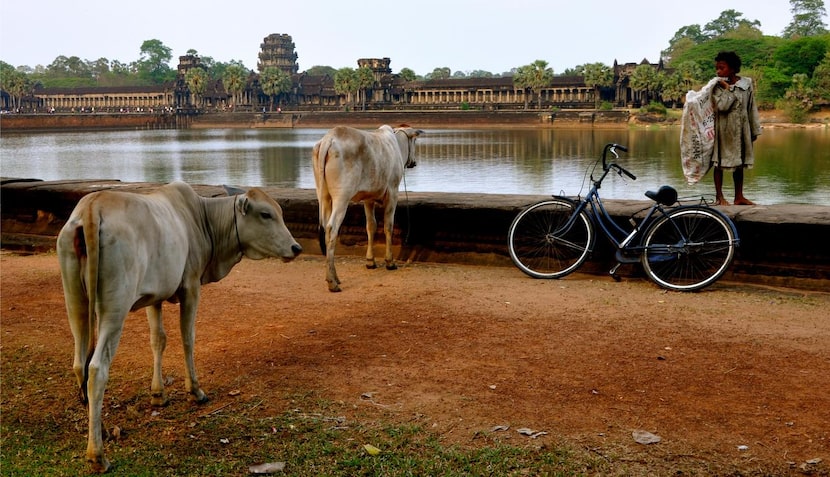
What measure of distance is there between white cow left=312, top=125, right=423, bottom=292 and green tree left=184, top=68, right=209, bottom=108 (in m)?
102

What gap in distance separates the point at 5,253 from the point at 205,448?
646cm

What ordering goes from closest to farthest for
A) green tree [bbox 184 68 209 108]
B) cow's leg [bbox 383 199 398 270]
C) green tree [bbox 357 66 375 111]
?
cow's leg [bbox 383 199 398 270] → green tree [bbox 357 66 375 111] → green tree [bbox 184 68 209 108]

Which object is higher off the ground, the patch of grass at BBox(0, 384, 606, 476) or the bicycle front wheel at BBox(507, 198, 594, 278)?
the bicycle front wheel at BBox(507, 198, 594, 278)

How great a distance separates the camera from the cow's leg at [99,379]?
3.32 metres

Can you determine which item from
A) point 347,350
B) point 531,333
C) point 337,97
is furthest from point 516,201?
point 337,97

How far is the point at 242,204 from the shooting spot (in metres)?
4.20

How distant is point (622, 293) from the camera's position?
616 centimetres

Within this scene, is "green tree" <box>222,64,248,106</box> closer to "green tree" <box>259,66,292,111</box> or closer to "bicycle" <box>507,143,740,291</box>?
"green tree" <box>259,66,292,111</box>

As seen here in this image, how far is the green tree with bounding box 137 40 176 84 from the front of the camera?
6594 inches

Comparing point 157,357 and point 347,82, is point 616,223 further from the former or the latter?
point 347,82

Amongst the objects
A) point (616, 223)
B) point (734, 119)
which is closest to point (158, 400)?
point (616, 223)

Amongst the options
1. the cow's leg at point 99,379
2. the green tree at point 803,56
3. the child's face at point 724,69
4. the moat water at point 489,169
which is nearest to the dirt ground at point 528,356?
the cow's leg at point 99,379

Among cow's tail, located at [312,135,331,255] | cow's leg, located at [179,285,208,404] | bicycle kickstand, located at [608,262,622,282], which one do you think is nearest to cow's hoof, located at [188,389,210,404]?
cow's leg, located at [179,285,208,404]

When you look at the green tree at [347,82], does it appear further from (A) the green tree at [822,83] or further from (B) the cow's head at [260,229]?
(B) the cow's head at [260,229]
